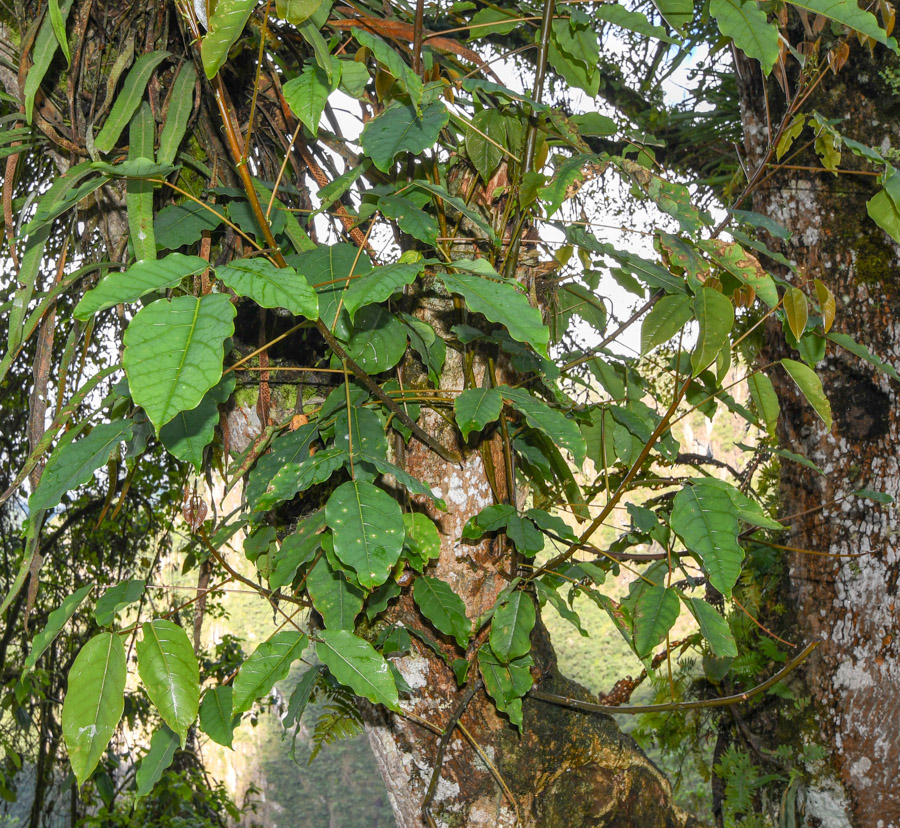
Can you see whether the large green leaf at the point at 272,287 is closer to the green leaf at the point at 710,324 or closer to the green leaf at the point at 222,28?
the green leaf at the point at 222,28

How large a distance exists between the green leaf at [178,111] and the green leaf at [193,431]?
31 cm

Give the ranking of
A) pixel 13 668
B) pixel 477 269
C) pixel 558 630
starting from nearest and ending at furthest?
1. pixel 477 269
2. pixel 13 668
3. pixel 558 630

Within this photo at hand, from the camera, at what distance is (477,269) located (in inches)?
21.1

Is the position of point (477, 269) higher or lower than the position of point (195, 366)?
higher

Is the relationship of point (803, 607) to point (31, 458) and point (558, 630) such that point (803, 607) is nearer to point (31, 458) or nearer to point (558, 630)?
point (31, 458)

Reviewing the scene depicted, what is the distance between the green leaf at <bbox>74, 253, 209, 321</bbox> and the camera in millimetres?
428

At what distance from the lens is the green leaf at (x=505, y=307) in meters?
0.50

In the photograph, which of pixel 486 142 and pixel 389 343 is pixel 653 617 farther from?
pixel 486 142

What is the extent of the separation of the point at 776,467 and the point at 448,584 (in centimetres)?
154

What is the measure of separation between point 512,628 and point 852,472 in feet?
2.84

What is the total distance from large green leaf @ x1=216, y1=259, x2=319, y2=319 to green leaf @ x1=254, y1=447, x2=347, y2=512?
20cm

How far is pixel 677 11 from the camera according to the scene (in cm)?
66

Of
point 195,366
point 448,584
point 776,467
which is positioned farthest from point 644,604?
point 776,467

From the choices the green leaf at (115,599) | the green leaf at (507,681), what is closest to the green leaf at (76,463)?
the green leaf at (115,599)
